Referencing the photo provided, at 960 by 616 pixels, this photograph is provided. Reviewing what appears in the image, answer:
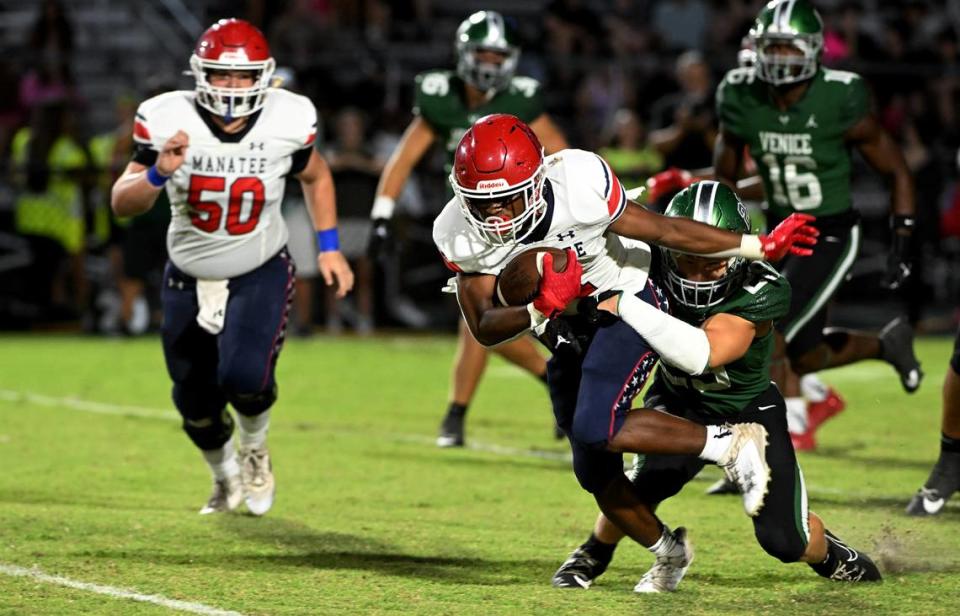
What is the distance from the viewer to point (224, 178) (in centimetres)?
597

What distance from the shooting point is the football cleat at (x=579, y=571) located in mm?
4863

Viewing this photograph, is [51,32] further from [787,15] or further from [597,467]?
[597,467]

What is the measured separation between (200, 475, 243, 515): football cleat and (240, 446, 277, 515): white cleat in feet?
0.37

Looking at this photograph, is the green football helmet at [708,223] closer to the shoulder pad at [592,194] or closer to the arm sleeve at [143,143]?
the shoulder pad at [592,194]

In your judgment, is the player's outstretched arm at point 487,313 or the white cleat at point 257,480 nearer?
the player's outstretched arm at point 487,313

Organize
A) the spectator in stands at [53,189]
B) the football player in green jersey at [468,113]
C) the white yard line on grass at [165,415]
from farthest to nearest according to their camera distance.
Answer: the spectator in stands at [53,189], the football player in green jersey at [468,113], the white yard line on grass at [165,415]

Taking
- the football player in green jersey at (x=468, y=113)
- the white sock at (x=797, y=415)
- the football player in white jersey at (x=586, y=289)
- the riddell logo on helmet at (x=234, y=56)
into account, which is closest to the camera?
the football player in white jersey at (x=586, y=289)

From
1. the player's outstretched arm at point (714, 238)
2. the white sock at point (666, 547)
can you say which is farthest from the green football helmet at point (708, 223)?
the white sock at point (666, 547)

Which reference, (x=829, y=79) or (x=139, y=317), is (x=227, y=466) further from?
(x=139, y=317)

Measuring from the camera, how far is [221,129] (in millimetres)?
5973

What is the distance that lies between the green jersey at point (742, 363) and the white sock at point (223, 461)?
2.11m

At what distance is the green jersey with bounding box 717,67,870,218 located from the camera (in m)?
6.97

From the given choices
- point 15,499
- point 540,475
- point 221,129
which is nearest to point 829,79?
point 540,475

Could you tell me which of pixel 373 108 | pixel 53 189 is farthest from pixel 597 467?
pixel 373 108
